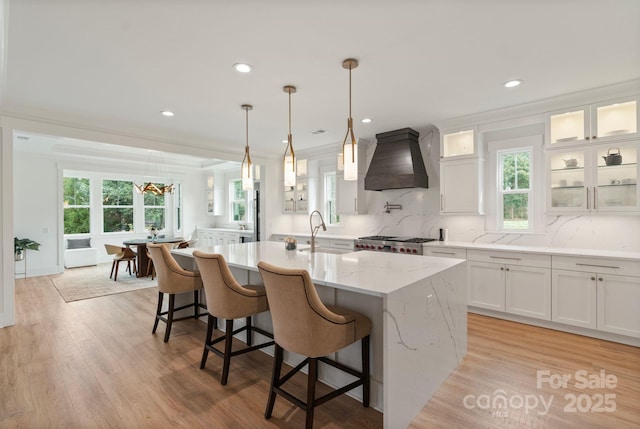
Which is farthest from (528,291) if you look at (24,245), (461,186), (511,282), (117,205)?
(117,205)

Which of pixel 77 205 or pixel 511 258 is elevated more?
pixel 77 205

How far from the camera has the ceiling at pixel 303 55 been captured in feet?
6.56

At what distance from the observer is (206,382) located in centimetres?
245

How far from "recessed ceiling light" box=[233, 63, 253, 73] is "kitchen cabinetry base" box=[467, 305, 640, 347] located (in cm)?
378

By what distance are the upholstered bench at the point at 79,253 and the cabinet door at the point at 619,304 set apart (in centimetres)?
926

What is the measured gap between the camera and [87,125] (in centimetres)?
414

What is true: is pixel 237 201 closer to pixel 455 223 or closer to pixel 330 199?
pixel 330 199

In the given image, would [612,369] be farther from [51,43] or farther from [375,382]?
[51,43]

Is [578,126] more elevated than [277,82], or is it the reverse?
[277,82]

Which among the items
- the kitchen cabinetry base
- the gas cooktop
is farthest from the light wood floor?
the gas cooktop

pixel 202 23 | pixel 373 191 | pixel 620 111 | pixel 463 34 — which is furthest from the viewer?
pixel 373 191

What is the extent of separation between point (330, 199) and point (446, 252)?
278 cm

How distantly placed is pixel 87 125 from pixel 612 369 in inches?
246

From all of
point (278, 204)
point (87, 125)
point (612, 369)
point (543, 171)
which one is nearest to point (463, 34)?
point (543, 171)
